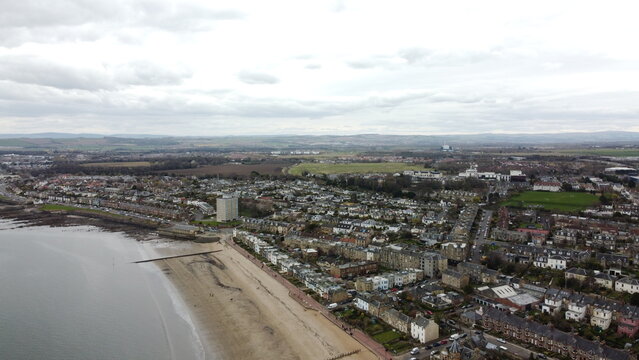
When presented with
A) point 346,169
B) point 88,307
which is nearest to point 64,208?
point 88,307

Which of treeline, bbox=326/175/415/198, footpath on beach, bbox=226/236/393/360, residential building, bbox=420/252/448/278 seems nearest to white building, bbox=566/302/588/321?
residential building, bbox=420/252/448/278

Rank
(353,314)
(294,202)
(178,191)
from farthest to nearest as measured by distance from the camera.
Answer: (178,191) → (294,202) → (353,314)

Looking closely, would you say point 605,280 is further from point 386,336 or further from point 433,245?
point 386,336

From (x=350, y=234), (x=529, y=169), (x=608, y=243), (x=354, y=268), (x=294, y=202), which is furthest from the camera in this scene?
(x=529, y=169)

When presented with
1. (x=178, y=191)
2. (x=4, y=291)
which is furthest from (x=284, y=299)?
(x=178, y=191)

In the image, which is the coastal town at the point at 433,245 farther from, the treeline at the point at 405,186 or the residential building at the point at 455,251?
the treeline at the point at 405,186

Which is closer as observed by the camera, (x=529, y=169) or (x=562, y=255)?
(x=562, y=255)

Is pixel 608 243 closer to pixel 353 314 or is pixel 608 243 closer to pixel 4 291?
pixel 353 314
